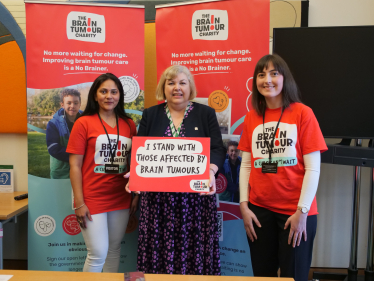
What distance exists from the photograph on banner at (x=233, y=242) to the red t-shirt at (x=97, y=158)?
1.02 meters

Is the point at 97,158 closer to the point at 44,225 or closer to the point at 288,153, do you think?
the point at 44,225

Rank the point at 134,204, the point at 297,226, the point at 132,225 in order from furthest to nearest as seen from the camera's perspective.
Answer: the point at 132,225 → the point at 134,204 → the point at 297,226

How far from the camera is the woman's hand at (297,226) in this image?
5.49 feet

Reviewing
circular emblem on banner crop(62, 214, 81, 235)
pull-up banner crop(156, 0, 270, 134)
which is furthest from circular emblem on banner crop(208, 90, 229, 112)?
circular emblem on banner crop(62, 214, 81, 235)

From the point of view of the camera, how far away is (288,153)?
173cm

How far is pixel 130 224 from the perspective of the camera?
9.14ft

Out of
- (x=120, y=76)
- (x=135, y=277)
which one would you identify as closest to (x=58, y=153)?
(x=120, y=76)

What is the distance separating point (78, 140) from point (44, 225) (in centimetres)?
106

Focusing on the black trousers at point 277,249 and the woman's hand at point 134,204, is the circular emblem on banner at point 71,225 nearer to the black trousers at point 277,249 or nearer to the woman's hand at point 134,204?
the woman's hand at point 134,204

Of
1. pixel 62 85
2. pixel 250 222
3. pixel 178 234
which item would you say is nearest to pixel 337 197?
pixel 250 222

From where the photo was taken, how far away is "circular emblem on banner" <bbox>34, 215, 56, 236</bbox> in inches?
106

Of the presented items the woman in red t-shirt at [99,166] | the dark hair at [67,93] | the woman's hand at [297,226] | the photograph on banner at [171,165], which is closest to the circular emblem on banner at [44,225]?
the woman in red t-shirt at [99,166]

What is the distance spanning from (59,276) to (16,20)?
2.85 m

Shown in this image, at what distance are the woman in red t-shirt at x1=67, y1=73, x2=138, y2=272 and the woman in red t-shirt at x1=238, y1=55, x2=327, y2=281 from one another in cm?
97
